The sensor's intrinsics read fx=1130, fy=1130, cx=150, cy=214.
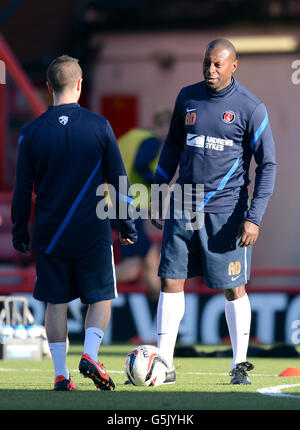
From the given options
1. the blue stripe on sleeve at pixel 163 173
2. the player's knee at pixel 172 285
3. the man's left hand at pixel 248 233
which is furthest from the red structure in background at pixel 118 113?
the man's left hand at pixel 248 233

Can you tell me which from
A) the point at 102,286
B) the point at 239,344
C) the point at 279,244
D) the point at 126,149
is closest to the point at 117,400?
the point at 102,286

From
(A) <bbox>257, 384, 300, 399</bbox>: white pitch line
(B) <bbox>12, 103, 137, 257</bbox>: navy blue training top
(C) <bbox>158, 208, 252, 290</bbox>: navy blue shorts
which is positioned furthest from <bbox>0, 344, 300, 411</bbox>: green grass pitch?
(B) <bbox>12, 103, 137, 257</bbox>: navy blue training top

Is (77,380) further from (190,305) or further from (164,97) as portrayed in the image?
(164,97)

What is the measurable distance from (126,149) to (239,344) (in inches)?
160

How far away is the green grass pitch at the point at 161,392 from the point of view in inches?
215

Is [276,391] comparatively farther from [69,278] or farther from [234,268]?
[69,278]

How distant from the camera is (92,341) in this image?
616cm

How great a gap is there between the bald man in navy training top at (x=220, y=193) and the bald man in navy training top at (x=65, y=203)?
66 cm

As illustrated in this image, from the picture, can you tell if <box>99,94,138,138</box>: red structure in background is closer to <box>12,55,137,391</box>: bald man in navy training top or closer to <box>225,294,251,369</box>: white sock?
<box>225,294,251,369</box>: white sock

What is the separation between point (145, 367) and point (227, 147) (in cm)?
138

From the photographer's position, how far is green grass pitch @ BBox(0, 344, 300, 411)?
5.46 m

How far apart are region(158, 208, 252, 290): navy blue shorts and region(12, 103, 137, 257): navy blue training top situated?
64 centimetres
